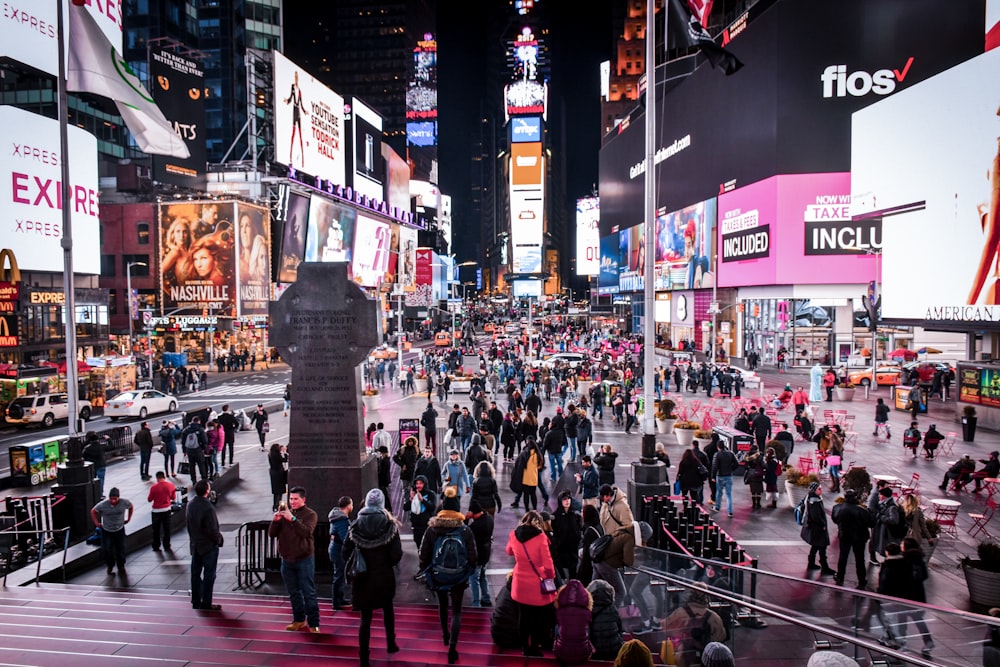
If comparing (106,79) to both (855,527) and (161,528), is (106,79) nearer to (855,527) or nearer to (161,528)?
(161,528)

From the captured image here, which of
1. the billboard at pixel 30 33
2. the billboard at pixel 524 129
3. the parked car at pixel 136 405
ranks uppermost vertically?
the billboard at pixel 524 129

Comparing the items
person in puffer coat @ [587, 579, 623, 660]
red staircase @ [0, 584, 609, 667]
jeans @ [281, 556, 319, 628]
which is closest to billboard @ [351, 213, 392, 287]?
red staircase @ [0, 584, 609, 667]

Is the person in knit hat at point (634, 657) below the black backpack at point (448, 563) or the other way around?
the other way around

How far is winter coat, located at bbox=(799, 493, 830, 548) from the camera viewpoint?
10.4 metres

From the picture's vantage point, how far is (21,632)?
7.05 m

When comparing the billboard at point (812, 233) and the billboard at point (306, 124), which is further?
the billboard at point (812, 233)

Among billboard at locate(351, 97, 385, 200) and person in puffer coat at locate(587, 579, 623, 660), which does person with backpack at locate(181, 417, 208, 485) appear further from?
billboard at locate(351, 97, 385, 200)

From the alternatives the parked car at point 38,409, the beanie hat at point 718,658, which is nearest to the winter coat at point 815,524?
the beanie hat at point 718,658

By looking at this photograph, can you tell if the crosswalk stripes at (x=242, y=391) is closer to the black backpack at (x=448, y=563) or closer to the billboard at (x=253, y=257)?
the billboard at (x=253, y=257)

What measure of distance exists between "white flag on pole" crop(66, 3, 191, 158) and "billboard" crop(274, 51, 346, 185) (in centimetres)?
2317

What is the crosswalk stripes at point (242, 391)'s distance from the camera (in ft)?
126

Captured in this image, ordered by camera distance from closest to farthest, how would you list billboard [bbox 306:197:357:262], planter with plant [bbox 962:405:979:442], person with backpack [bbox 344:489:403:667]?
person with backpack [bbox 344:489:403:667]
planter with plant [bbox 962:405:979:442]
billboard [bbox 306:197:357:262]

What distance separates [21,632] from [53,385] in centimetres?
3015

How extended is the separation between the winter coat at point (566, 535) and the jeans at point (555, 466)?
22.9 feet
